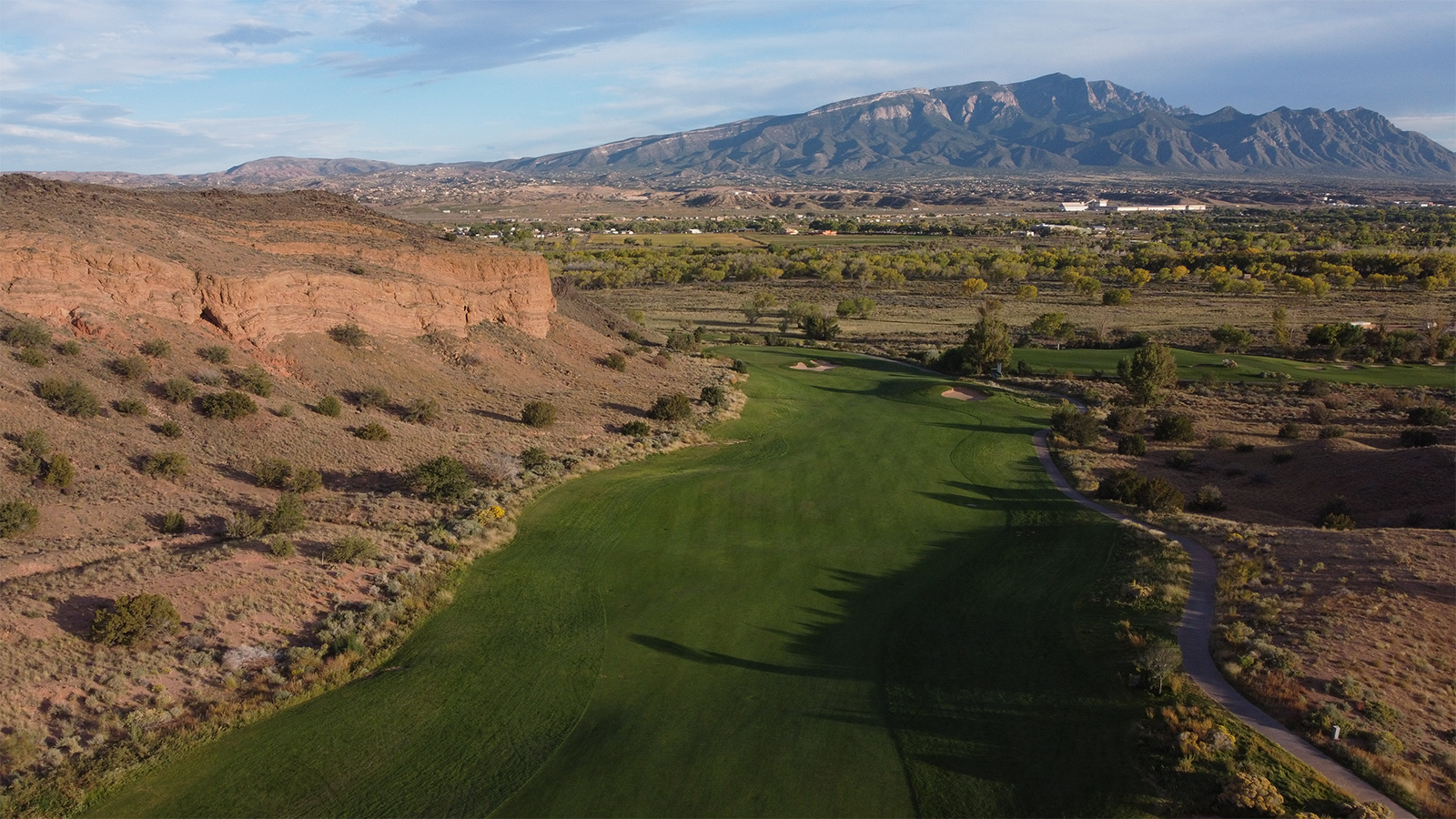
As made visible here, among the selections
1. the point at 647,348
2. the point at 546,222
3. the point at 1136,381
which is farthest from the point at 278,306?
the point at 546,222

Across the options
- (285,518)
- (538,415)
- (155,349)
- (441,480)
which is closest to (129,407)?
(155,349)

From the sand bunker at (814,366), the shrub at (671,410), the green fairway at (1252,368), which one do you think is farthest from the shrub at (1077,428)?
the sand bunker at (814,366)

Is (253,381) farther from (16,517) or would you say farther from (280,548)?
(280,548)

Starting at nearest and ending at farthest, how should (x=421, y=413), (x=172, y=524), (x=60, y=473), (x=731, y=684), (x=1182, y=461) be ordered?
(x=731, y=684)
(x=172, y=524)
(x=60, y=473)
(x=421, y=413)
(x=1182, y=461)

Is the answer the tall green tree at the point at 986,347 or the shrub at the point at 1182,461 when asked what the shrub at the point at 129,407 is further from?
the tall green tree at the point at 986,347

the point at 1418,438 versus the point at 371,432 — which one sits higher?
the point at 371,432

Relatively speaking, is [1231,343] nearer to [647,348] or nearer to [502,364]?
[647,348]

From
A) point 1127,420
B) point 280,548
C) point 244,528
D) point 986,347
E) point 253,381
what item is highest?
→ point 253,381
